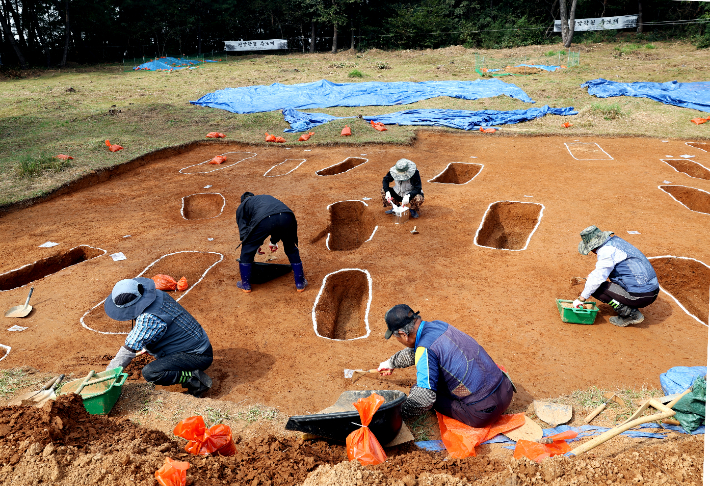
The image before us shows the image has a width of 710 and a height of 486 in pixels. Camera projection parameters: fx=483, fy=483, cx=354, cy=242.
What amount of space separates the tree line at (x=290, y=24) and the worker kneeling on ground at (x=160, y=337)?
3176cm

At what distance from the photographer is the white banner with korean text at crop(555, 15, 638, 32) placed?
1262 inches

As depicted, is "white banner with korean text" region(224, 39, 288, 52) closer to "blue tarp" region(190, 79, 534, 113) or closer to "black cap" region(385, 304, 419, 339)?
"blue tarp" region(190, 79, 534, 113)

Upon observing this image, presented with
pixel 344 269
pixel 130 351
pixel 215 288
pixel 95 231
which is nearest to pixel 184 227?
pixel 95 231

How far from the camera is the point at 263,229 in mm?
6828

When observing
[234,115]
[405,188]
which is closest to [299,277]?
[405,188]

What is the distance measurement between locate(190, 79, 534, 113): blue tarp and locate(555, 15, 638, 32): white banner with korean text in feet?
56.3

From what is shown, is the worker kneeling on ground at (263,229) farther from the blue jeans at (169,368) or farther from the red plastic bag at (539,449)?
the red plastic bag at (539,449)


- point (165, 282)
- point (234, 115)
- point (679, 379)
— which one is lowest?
point (165, 282)

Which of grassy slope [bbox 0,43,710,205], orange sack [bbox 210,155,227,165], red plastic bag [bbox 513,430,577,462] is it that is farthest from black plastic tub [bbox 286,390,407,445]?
orange sack [bbox 210,155,227,165]

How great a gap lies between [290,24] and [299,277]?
35493 millimetres

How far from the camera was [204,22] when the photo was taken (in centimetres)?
3694

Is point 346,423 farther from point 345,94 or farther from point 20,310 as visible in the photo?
point 345,94

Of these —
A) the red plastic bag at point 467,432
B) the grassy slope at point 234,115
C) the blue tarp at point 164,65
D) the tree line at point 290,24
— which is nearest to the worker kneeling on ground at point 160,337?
the red plastic bag at point 467,432

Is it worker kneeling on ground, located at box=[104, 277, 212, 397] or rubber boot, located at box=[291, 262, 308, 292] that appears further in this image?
rubber boot, located at box=[291, 262, 308, 292]
